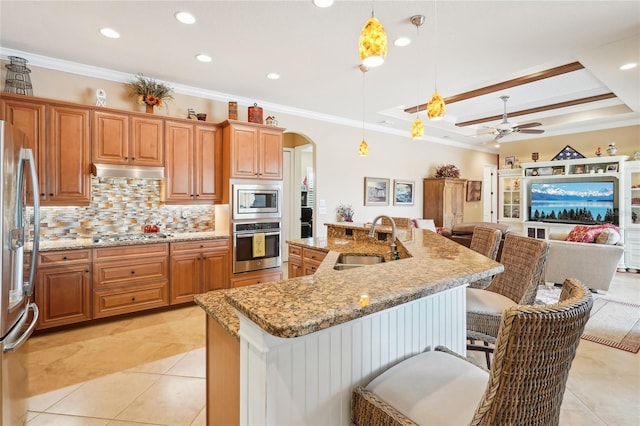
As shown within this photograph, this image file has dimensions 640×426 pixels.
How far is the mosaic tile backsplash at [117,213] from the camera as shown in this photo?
3.53 meters

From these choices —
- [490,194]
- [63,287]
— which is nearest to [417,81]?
[63,287]

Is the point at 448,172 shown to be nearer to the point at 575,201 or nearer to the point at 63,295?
the point at 575,201

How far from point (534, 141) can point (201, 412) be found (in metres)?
8.86

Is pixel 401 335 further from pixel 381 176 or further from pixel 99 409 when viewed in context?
pixel 381 176

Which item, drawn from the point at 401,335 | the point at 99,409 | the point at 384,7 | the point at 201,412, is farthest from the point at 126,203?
the point at 401,335

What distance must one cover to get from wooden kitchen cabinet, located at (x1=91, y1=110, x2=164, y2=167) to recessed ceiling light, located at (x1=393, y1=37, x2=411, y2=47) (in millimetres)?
2755

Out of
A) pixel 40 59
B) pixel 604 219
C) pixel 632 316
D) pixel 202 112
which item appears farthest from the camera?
pixel 604 219

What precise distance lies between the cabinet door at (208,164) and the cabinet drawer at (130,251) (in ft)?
2.61

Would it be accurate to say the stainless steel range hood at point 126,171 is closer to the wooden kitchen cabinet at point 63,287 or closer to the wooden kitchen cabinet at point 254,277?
the wooden kitchen cabinet at point 63,287

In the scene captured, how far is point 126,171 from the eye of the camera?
11.7ft

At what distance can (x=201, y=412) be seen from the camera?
2.02 meters

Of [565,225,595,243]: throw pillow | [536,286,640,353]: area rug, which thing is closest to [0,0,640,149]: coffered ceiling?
[565,225,595,243]: throw pillow

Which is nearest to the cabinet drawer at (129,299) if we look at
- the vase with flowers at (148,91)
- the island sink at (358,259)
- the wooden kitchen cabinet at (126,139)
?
the wooden kitchen cabinet at (126,139)

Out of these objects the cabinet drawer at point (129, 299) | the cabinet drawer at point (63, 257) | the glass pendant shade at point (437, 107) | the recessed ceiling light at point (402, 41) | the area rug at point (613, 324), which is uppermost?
the recessed ceiling light at point (402, 41)
